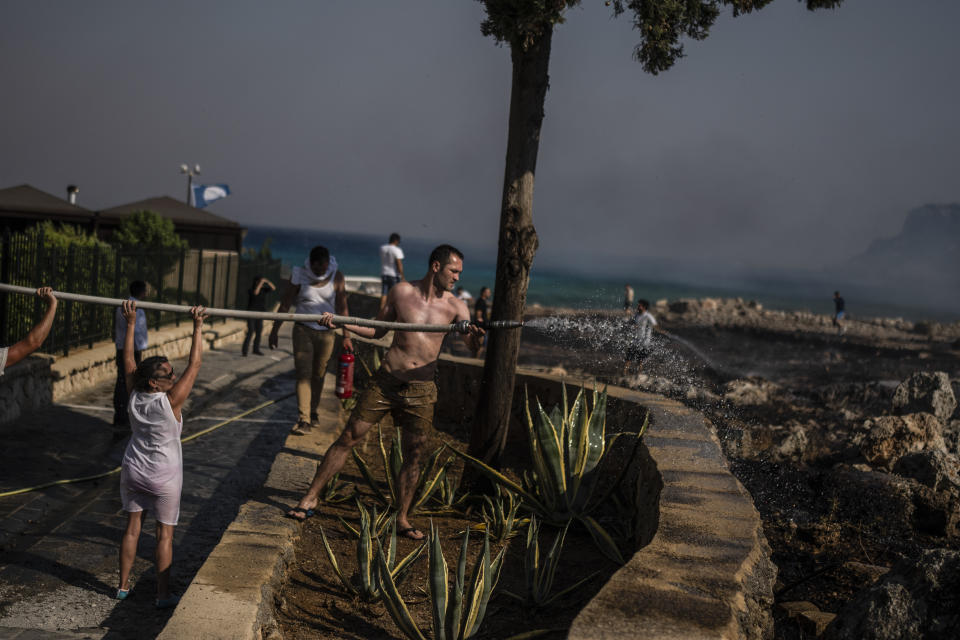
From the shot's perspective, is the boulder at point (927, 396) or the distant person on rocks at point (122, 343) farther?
the boulder at point (927, 396)

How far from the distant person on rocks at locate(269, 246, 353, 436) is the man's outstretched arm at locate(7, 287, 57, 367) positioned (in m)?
2.72

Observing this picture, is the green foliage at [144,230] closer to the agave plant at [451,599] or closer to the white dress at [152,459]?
the white dress at [152,459]

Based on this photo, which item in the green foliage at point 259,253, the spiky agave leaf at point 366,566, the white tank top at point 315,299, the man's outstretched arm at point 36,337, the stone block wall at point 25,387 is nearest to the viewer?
the spiky agave leaf at point 366,566

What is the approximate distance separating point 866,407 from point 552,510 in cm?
887

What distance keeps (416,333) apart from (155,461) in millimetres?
1702

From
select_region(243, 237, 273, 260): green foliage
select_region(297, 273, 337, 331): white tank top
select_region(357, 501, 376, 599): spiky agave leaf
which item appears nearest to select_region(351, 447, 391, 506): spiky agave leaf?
select_region(357, 501, 376, 599): spiky agave leaf

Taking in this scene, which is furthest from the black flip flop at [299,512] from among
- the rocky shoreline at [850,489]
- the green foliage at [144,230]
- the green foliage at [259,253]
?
the green foliage at [259,253]

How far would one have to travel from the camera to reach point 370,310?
904 inches

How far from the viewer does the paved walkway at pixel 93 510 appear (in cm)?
408

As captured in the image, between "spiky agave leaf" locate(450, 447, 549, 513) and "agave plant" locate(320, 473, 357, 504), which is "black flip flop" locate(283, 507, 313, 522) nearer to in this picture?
"agave plant" locate(320, 473, 357, 504)

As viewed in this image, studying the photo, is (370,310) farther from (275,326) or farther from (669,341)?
(275,326)

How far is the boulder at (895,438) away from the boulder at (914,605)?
4.61 m

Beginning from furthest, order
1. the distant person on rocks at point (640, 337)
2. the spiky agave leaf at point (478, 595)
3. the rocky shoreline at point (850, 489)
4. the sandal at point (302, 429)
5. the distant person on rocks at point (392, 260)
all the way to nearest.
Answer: the distant person on rocks at point (640, 337) < the distant person on rocks at point (392, 260) < the sandal at point (302, 429) < the spiky agave leaf at point (478, 595) < the rocky shoreline at point (850, 489)

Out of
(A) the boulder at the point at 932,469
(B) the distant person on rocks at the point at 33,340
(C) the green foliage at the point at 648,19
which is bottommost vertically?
(A) the boulder at the point at 932,469
